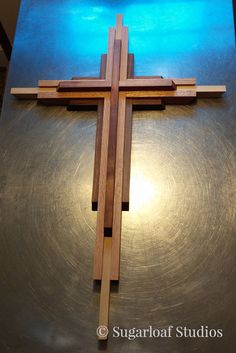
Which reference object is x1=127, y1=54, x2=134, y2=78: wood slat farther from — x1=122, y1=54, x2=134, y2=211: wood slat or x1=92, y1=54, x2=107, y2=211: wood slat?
x1=92, y1=54, x2=107, y2=211: wood slat

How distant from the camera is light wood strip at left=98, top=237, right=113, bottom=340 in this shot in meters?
1.64

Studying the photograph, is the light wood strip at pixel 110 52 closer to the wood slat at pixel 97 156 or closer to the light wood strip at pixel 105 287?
the wood slat at pixel 97 156

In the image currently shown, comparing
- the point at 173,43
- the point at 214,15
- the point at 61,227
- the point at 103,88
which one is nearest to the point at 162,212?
the point at 61,227

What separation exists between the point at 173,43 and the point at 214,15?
0.29 m

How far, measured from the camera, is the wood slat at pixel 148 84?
6.61 ft

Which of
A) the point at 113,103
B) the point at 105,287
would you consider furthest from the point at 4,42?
the point at 105,287

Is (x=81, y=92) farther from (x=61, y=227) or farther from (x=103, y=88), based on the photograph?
(x=61, y=227)

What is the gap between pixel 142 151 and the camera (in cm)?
200

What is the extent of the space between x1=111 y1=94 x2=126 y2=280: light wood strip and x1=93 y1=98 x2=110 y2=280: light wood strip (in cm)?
5

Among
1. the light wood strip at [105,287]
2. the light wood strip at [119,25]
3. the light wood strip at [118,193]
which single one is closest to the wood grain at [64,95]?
the light wood strip at [118,193]

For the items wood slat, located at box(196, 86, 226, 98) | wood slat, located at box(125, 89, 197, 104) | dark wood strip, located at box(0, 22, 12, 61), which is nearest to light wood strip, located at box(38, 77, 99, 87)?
wood slat, located at box(125, 89, 197, 104)

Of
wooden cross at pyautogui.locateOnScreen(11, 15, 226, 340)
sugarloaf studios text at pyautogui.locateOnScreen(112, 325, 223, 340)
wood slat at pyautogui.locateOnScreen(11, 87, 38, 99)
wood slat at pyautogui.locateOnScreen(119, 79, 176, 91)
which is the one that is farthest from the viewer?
wood slat at pyautogui.locateOnScreen(11, 87, 38, 99)

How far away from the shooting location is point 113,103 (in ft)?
6.61

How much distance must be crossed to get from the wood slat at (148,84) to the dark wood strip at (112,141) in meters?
0.05
